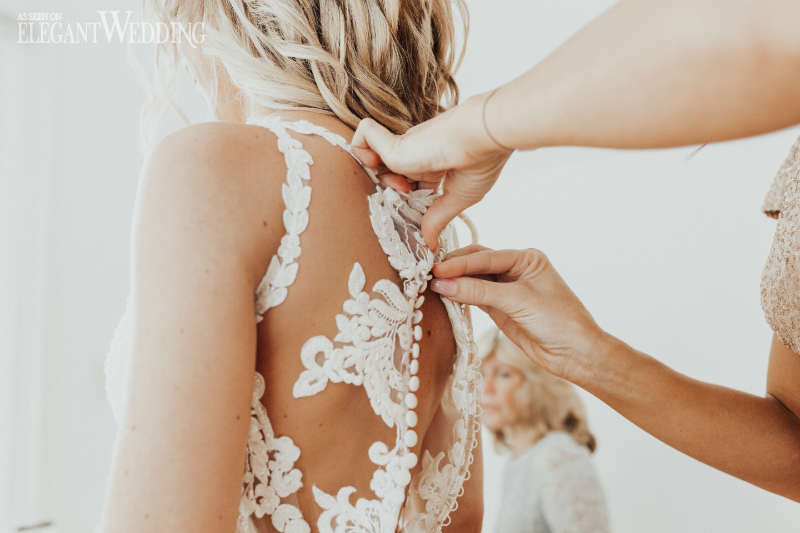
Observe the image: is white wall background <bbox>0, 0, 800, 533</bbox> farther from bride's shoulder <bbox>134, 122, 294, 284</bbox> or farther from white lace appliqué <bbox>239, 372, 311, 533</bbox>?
bride's shoulder <bbox>134, 122, 294, 284</bbox>

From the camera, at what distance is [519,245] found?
3.54 m

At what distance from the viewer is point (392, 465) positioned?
814 millimetres

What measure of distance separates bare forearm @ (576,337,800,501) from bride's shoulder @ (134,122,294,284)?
0.60 m

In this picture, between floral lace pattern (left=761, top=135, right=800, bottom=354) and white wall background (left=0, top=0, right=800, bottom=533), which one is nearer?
floral lace pattern (left=761, top=135, right=800, bottom=354)

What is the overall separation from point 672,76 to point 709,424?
2.48ft

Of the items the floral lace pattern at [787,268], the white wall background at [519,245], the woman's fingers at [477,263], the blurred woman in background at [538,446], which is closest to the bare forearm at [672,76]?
the woman's fingers at [477,263]

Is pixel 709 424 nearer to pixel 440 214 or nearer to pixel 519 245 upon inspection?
pixel 440 214

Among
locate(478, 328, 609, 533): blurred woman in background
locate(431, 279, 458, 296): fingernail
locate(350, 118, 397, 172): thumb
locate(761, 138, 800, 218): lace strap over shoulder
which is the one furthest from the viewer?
locate(478, 328, 609, 533): blurred woman in background

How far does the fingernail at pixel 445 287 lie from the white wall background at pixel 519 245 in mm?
2352

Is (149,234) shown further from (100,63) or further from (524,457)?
(100,63)

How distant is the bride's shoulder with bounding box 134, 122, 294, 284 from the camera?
0.67m

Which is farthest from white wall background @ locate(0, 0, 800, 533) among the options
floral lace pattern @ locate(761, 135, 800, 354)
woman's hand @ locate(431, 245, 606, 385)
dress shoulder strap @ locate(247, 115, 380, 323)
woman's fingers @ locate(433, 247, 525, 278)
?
dress shoulder strap @ locate(247, 115, 380, 323)

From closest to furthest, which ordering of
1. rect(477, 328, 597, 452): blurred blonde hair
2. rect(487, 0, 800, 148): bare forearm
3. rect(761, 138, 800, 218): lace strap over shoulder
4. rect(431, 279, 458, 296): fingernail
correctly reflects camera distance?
rect(487, 0, 800, 148): bare forearm → rect(431, 279, 458, 296): fingernail → rect(761, 138, 800, 218): lace strap over shoulder → rect(477, 328, 597, 452): blurred blonde hair

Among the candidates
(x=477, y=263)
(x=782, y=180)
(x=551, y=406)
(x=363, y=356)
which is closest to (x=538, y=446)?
(x=551, y=406)
